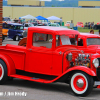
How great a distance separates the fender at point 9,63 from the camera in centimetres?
776

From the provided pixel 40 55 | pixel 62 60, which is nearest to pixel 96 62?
pixel 62 60

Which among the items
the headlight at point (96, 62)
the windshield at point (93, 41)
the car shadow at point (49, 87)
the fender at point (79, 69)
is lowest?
the car shadow at point (49, 87)

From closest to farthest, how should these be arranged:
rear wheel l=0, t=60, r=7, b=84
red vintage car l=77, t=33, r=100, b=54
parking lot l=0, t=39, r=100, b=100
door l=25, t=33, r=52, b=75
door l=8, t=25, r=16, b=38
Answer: parking lot l=0, t=39, r=100, b=100
door l=25, t=33, r=52, b=75
rear wheel l=0, t=60, r=7, b=84
red vintage car l=77, t=33, r=100, b=54
door l=8, t=25, r=16, b=38

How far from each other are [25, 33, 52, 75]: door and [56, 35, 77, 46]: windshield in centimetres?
21

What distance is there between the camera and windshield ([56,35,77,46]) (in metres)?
7.41

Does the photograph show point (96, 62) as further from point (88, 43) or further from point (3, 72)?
point (88, 43)

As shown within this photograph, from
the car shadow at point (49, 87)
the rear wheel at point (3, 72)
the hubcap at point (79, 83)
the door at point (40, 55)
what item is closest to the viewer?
the hubcap at point (79, 83)

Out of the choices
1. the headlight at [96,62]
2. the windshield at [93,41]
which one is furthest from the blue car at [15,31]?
the headlight at [96,62]

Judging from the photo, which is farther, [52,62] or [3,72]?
[3,72]

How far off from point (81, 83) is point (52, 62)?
1.00 m

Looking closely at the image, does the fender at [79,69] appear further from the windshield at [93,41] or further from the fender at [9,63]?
the windshield at [93,41]

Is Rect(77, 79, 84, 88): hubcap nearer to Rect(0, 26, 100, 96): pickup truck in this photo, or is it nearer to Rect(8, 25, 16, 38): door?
Rect(0, 26, 100, 96): pickup truck

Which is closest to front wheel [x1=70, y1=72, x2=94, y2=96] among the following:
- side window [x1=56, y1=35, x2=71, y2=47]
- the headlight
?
the headlight

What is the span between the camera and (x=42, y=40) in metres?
7.61
